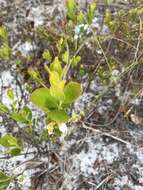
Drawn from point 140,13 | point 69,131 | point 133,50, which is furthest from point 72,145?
point 140,13

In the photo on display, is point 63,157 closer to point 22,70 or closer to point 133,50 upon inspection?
point 22,70

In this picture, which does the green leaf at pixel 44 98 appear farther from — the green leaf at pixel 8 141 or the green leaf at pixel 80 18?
the green leaf at pixel 80 18

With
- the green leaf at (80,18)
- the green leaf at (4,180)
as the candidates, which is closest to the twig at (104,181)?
the green leaf at (4,180)

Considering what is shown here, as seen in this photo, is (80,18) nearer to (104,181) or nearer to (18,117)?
(18,117)

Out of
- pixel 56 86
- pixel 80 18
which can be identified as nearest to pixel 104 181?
pixel 56 86

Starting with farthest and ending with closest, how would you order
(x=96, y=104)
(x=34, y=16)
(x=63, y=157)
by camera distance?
1. (x=34, y=16)
2. (x=96, y=104)
3. (x=63, y=157)

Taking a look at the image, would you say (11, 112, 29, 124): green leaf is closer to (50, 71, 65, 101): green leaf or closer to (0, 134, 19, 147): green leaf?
(0, 134, 19, 147): green leaf

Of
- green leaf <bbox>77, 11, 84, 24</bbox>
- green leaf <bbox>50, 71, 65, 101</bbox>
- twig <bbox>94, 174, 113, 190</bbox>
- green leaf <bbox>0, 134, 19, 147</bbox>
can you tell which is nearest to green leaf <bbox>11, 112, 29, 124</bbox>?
green leaf <bbox>0, 134, 19, 147</bbox>
